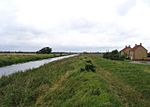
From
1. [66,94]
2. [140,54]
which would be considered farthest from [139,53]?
[66,94]

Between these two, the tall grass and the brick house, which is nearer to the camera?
the tall grass

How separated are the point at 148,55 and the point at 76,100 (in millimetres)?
98083

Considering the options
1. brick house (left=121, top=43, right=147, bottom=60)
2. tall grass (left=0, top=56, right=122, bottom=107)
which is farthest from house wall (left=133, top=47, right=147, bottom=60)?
tall grass (left=0, top=56, right=122, bottom=107)

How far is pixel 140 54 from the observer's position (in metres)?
102

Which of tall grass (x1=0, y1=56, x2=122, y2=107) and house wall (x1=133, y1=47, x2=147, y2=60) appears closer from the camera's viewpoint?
tall grass (x1=0, y1=56, x2=122, y2=107)

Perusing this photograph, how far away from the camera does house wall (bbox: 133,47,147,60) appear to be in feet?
333

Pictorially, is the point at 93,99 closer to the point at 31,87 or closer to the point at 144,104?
the point at 144,104

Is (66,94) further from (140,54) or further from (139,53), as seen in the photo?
(140,54)

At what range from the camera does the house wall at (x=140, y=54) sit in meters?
102

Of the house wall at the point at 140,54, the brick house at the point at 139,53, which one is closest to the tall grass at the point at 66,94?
the brick house at the point at 139,53

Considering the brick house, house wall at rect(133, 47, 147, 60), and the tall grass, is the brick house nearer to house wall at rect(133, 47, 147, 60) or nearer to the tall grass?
house wall at rect(133, 47, 147, 60)

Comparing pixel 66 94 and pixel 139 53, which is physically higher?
pixel 139 53

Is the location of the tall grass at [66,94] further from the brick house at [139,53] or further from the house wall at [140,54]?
the house wall at [140,54]

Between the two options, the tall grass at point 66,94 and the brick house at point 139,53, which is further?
the brick house at point 139,53
